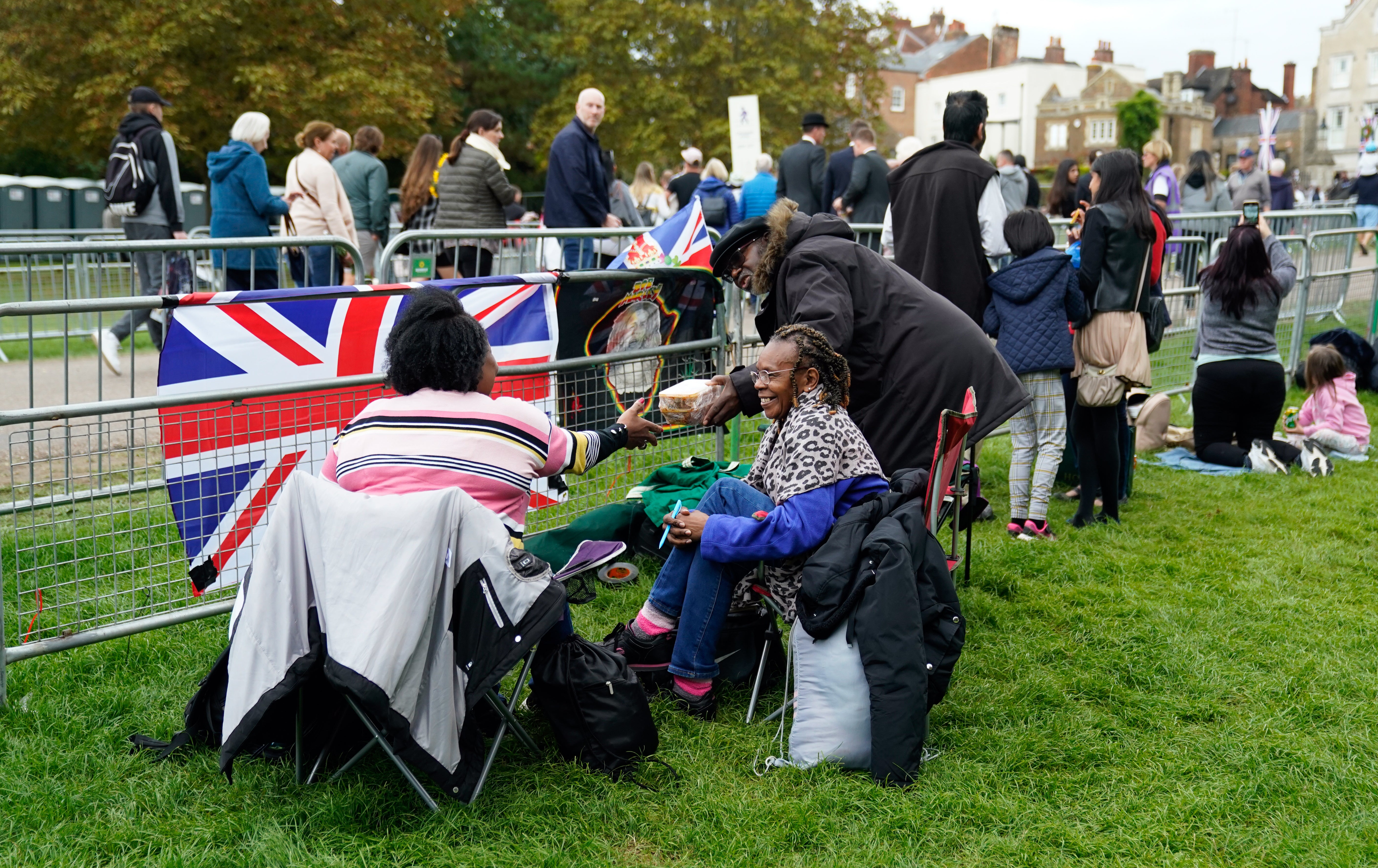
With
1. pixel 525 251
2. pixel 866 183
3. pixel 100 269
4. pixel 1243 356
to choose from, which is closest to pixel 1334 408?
pixel 1243 356

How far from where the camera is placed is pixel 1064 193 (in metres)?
12.0

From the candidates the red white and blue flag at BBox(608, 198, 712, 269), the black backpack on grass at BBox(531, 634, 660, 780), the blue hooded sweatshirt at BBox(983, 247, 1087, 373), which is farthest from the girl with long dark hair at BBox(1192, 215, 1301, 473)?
the black backpack on grass at BBox(531, 634, 660, 780)

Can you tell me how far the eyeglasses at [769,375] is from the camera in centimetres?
380

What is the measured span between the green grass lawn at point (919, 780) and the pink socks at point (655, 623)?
0.88ft

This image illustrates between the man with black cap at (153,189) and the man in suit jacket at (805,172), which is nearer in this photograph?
the man with black cap at (153,189)

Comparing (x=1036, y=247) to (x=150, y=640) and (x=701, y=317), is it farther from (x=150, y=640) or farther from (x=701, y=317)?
(x=150, y=640)

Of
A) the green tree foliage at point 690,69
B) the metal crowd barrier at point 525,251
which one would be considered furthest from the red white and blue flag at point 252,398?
the green tree foliage at point 690,69

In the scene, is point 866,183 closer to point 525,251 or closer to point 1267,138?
point 525,251

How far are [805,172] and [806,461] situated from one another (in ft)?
29.7

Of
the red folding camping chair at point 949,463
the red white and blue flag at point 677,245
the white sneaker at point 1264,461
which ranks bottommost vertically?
the white sneaker at point 1264,461

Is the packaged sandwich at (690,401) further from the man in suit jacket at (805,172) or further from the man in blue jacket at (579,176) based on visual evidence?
the man in suit jacket at (805,172)

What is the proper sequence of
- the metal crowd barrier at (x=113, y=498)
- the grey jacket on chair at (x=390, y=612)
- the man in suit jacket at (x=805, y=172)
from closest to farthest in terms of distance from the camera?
the grey jacket on chair at (x=390, y=612) < the metal crowd barrier at (x=113, y=498) < the man in suit jacket at (x=805, y=172)

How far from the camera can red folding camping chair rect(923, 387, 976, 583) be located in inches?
152

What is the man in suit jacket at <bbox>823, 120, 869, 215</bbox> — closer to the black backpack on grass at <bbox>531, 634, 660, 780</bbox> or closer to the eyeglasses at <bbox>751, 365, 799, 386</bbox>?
the eyeglasses at <bbox>751, 365, 799, 386</bbox>
